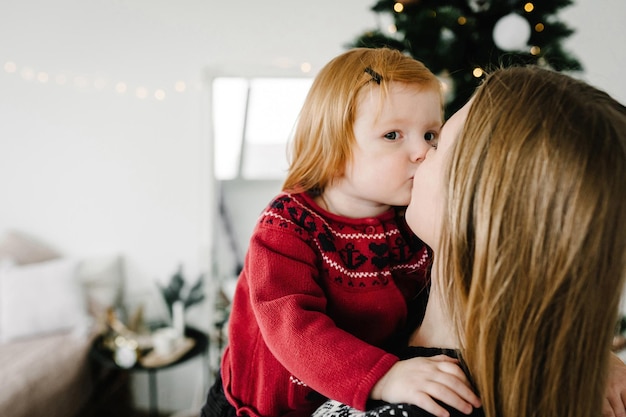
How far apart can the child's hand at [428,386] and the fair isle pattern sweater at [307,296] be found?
6 centimetres

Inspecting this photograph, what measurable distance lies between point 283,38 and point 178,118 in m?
0.69

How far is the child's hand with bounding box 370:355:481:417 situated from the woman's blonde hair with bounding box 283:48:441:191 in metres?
0.40

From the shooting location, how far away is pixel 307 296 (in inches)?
30.3

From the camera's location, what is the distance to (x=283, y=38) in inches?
97.1

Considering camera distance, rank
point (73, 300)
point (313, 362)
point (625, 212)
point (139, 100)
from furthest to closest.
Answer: point (139, 100), point (73, 300), point (313, 362), point (625, 212)

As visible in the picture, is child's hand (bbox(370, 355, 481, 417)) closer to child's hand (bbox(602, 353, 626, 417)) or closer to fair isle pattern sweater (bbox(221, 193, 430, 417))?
fair isle pattern sweater (bbox(221, 193, 430, 417))

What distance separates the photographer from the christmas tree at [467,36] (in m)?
1.66

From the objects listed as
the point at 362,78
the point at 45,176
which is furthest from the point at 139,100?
the point at 362,78

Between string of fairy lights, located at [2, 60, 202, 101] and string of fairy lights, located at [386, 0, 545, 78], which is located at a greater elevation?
string of fairy lights, located at [386, 0, 545, 78]

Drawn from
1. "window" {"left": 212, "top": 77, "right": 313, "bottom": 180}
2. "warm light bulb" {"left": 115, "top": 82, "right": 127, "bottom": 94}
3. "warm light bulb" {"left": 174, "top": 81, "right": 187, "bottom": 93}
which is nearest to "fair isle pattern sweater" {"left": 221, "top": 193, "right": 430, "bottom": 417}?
"window" {"left": 212, "top": 77, "right": 313, "bottom": 180}

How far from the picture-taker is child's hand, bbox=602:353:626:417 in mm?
742

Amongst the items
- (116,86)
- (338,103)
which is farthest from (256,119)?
(338,103)

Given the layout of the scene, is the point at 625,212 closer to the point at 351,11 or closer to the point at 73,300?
the point at 351,11

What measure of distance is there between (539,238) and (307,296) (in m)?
0.37
